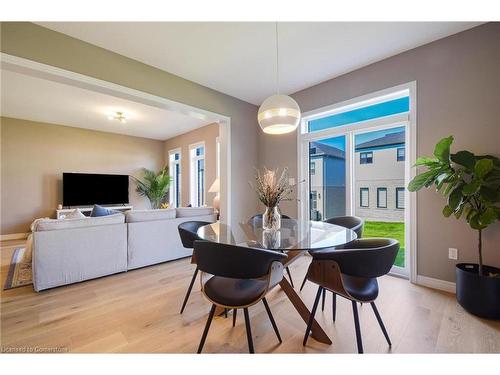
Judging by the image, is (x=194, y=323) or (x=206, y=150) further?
(x=206, y=150)

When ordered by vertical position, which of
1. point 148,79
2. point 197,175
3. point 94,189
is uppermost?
point 148,79

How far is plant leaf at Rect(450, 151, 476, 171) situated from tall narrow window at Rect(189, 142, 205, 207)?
4.95 m

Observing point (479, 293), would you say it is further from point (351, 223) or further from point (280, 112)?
point (280, 112)

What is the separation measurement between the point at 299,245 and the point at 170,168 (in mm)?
6237

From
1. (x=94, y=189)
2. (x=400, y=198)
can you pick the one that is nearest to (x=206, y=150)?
(x=94, y=189)

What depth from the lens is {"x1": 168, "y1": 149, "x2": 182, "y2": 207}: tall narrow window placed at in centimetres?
669

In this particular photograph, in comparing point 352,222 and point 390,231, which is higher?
point 352,222

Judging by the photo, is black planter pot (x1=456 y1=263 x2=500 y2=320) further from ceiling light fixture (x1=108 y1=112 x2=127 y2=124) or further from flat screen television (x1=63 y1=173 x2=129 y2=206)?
flat screen television (x1=63 y1=173 x2=129 y2=206)

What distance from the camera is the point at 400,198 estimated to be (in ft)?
9.11

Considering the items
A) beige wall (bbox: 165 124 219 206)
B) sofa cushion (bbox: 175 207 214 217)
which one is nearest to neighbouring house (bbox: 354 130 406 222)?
sofa cushion (bbox: 175 207 214 217)

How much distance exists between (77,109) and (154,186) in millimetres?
2654

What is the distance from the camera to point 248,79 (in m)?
3.18

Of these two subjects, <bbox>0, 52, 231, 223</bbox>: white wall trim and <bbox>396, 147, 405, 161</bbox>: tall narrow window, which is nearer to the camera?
<bbox>0, 52, 231, 223</bbox>: white wall trim
